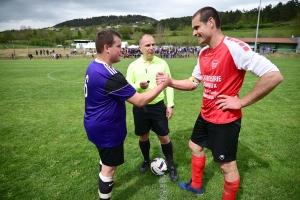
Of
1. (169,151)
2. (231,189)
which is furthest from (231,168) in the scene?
(169,151)

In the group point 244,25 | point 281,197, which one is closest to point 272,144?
point 281,197

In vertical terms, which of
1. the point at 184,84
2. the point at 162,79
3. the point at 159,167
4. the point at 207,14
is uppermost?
the point at 207,14

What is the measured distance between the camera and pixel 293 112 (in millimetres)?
7160

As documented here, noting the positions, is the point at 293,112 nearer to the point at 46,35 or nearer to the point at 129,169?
the point at 129,169

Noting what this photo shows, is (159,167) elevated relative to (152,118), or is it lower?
lower

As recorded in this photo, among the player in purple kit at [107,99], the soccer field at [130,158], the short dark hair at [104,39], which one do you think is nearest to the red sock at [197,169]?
the soccer field at [130,158]

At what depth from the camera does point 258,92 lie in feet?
7.27

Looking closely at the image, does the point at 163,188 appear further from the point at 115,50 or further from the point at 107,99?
the point at 115,50

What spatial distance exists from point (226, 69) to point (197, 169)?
178 centimetres

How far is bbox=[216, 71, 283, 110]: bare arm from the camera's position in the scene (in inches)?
82.3

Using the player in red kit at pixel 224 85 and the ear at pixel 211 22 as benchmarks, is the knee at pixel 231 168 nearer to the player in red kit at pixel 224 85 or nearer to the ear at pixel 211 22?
the player in red kit at pixel 224 85

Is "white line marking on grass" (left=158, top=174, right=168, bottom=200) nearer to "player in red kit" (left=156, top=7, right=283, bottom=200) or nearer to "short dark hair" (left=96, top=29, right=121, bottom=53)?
"player in red kit" (left=156, top=7, right=283, bottom=200)

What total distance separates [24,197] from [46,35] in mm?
119982

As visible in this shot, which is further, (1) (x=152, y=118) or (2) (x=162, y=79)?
(1) (x=152, y=118)
